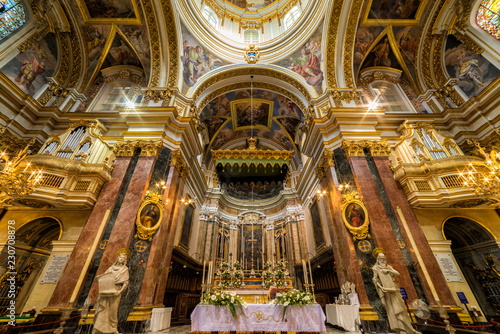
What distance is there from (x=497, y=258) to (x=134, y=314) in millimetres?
11059

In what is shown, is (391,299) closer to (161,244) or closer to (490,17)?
(161,244)

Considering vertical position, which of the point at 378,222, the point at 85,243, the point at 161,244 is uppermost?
the point at 378,222

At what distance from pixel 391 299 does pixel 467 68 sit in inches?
423

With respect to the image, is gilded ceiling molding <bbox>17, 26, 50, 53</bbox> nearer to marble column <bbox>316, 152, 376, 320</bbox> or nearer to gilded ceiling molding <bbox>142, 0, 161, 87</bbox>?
gilded ceiling molding <bbox>142, 0, 161, 87</bbox>

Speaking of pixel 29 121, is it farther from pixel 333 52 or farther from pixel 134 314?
pixel 333 52

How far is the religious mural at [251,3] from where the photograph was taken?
15.1 metres

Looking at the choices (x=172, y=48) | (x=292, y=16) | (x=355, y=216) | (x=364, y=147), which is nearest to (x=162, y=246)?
(x=355, y=216)

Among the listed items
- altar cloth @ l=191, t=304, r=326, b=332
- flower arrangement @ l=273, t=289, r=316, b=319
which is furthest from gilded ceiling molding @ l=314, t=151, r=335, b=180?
altar cloth @ l=191, t=304, r=326, b=332

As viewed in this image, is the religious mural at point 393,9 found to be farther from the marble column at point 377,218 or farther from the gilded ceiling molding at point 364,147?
the marble column at point 377,218

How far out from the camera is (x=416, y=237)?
A: 21.9 ft

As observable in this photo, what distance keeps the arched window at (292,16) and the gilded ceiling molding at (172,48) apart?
24.3ft

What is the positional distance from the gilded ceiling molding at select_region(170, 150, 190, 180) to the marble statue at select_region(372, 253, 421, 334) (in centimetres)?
729

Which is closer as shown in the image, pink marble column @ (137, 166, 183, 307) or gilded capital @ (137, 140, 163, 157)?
pink marble column @ (137, 166, 183, 307)

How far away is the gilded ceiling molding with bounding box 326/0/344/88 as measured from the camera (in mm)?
10023
